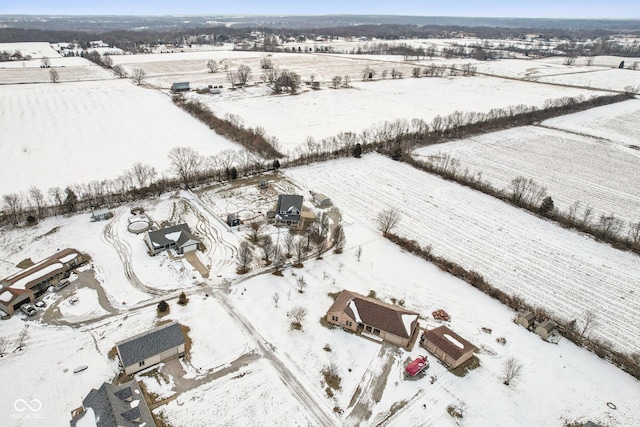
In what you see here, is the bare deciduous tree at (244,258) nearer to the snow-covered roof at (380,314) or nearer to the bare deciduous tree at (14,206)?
the snow-covered roof at (380,314)

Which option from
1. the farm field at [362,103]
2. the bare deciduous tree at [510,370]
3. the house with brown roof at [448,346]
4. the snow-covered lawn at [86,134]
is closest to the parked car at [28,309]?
the snow-covered lawn at [86,134]

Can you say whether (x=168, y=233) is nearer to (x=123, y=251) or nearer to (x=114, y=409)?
(x=123, y=251)

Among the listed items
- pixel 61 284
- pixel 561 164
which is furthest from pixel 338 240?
pixel 561 164

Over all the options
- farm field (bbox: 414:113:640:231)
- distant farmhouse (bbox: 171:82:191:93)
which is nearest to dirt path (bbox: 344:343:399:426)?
farm field (bbox: 414:113:640:231)

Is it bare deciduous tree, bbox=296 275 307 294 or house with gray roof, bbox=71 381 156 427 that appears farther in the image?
bare deciduous tree, bbox=296 275 307 294

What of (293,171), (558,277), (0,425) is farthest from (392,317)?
(293,171)

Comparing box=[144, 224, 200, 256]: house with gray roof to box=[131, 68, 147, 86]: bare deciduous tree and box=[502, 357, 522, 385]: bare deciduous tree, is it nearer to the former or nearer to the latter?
box=[502, 357, 522, 385]: bare deciduous tree
